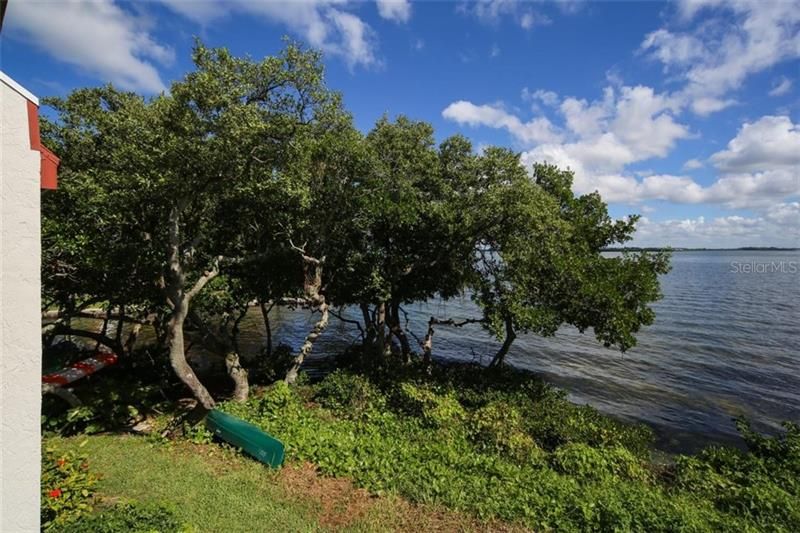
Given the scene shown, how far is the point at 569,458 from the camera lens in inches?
424

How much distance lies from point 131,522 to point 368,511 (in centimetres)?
383

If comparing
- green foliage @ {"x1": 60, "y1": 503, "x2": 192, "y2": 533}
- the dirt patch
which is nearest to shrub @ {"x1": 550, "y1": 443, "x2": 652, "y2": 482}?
the dirt patch

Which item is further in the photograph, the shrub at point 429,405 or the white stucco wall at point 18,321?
the shrub at point 429,405

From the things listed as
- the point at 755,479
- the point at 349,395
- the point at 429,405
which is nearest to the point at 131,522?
the point at 349,395

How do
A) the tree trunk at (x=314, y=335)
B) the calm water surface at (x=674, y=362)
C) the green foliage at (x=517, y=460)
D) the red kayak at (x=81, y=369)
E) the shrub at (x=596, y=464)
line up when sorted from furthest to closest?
1. the calm water surface at (x=674, y=362)
2. the red kayak at (x=81, y=369)
3. the tree trunk at (x=314, y=335)
4. the shrub at (x=596, y=464)
5. the green foliage at (x=517, y=460)

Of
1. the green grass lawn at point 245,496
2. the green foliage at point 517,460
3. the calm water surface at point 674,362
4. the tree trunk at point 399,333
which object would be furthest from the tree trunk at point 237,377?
the calm water surface at point 674,362

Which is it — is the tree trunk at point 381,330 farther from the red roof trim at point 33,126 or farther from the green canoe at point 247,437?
the red roof trim at point 33,126

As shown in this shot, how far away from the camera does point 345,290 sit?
1720 cm

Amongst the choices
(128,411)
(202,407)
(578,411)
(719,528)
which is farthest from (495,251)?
(128,411)

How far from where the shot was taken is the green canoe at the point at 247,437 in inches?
368

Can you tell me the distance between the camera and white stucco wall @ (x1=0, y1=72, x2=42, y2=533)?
11.0 feet

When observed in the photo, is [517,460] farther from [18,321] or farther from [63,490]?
[18,321]

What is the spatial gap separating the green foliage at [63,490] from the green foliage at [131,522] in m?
0.23

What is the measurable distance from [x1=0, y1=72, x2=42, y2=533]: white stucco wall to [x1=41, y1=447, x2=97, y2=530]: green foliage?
Answer: 2.97m
